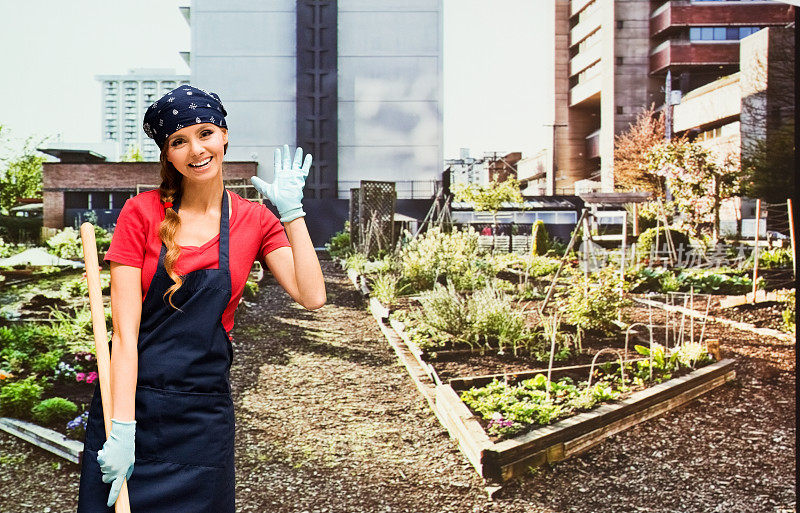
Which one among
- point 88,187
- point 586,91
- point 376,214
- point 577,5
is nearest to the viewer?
point 376,214

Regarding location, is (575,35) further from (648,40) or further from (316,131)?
(316,131)

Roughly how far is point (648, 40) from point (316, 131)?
13848 millimetres

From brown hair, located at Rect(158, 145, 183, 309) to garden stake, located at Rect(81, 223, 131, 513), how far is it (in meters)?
0.15

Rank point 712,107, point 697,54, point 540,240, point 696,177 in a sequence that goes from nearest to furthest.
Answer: point 696,177
point 712,107
point 540,240
point 697,54

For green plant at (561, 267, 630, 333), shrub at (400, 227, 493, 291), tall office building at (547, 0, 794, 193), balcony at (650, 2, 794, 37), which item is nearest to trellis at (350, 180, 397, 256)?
shrub at (400, 227, 493, 291)

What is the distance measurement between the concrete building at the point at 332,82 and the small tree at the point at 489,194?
102 inches

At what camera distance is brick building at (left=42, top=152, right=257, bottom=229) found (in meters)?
14.0

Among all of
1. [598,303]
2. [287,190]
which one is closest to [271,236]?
[287,190]

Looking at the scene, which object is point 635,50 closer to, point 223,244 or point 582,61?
point 582,61

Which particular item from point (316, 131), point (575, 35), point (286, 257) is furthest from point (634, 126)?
point (286, 257)

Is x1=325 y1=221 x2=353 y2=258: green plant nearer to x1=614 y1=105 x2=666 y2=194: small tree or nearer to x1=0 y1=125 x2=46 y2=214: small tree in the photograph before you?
x1=614 y1=105 x2=666 y2=194: small tree

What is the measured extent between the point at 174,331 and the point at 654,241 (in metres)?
8.55

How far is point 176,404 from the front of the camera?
4.68ft

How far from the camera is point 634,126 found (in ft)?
61.2
